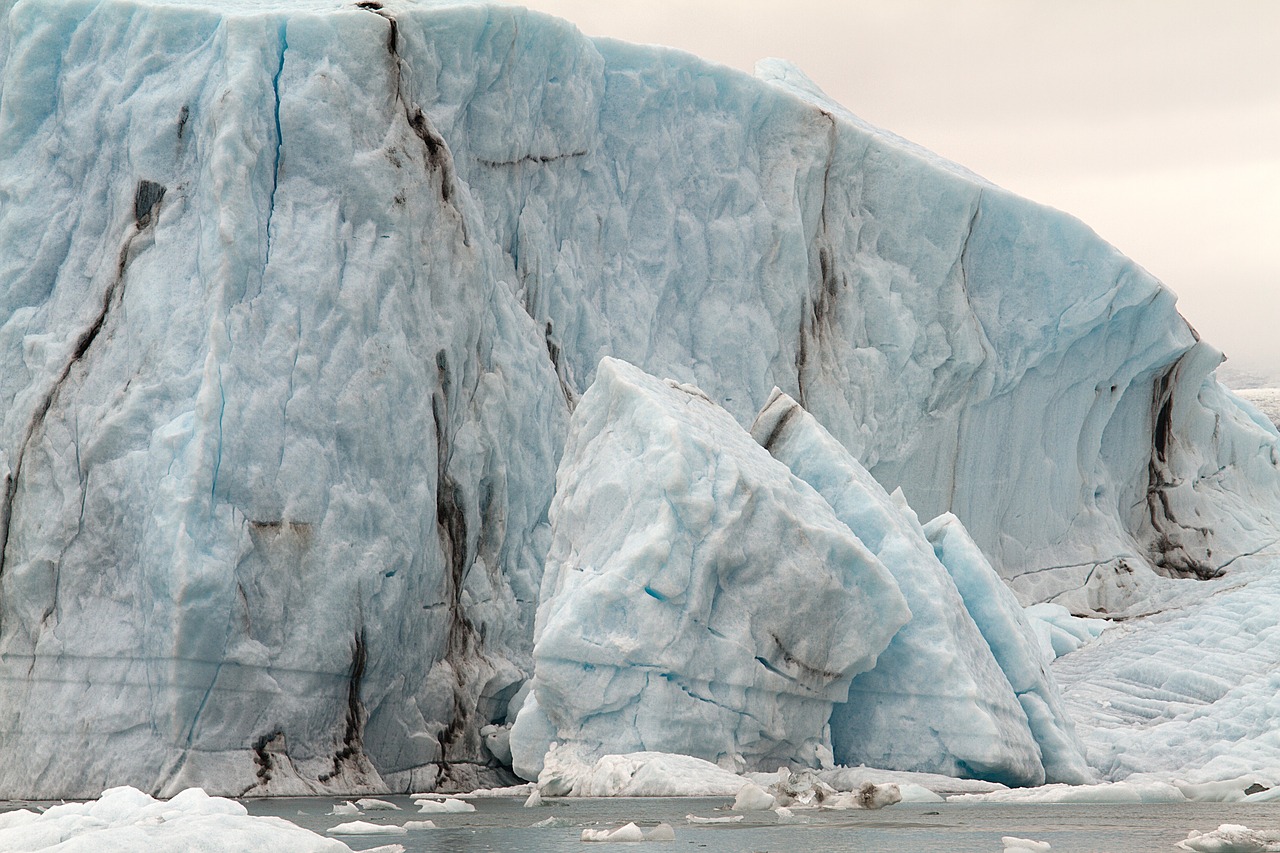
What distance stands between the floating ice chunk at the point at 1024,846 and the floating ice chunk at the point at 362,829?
94.2 inches

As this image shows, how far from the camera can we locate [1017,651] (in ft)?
30.3

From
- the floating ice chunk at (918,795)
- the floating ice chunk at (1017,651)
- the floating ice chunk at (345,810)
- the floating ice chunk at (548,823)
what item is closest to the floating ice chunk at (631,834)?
the floating ice chunk at (548,823)

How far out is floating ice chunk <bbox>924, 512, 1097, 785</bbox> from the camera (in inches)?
348

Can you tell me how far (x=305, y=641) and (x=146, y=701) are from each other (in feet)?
2.93

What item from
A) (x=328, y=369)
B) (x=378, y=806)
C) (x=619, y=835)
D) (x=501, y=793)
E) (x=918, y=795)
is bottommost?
(x=501, y=793)

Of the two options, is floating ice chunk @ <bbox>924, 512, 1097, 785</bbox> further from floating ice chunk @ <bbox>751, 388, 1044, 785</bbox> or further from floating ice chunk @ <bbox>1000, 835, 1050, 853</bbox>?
floating ice chunk @ <bbox>1000, 835, 1050, 853</bbox>

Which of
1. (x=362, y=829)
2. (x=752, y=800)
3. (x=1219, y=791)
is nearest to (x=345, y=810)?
(x=362, y=829)

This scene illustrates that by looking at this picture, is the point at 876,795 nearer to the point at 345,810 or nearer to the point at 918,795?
the point at 918,795

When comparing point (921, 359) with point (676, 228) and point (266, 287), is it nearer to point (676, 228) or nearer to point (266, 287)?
point (676, 228)

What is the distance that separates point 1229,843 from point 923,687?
11.7 feet

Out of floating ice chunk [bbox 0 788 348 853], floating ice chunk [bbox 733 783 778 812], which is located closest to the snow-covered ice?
floating ice chunk [bbox 733 783 778 812]

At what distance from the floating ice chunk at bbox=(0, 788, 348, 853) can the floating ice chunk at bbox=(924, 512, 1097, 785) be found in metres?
5.14

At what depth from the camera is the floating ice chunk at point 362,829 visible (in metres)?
6.08

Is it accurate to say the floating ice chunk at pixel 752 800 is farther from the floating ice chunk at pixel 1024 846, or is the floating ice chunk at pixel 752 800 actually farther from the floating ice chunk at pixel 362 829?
the floating ice chunk at pixel 1024 846
